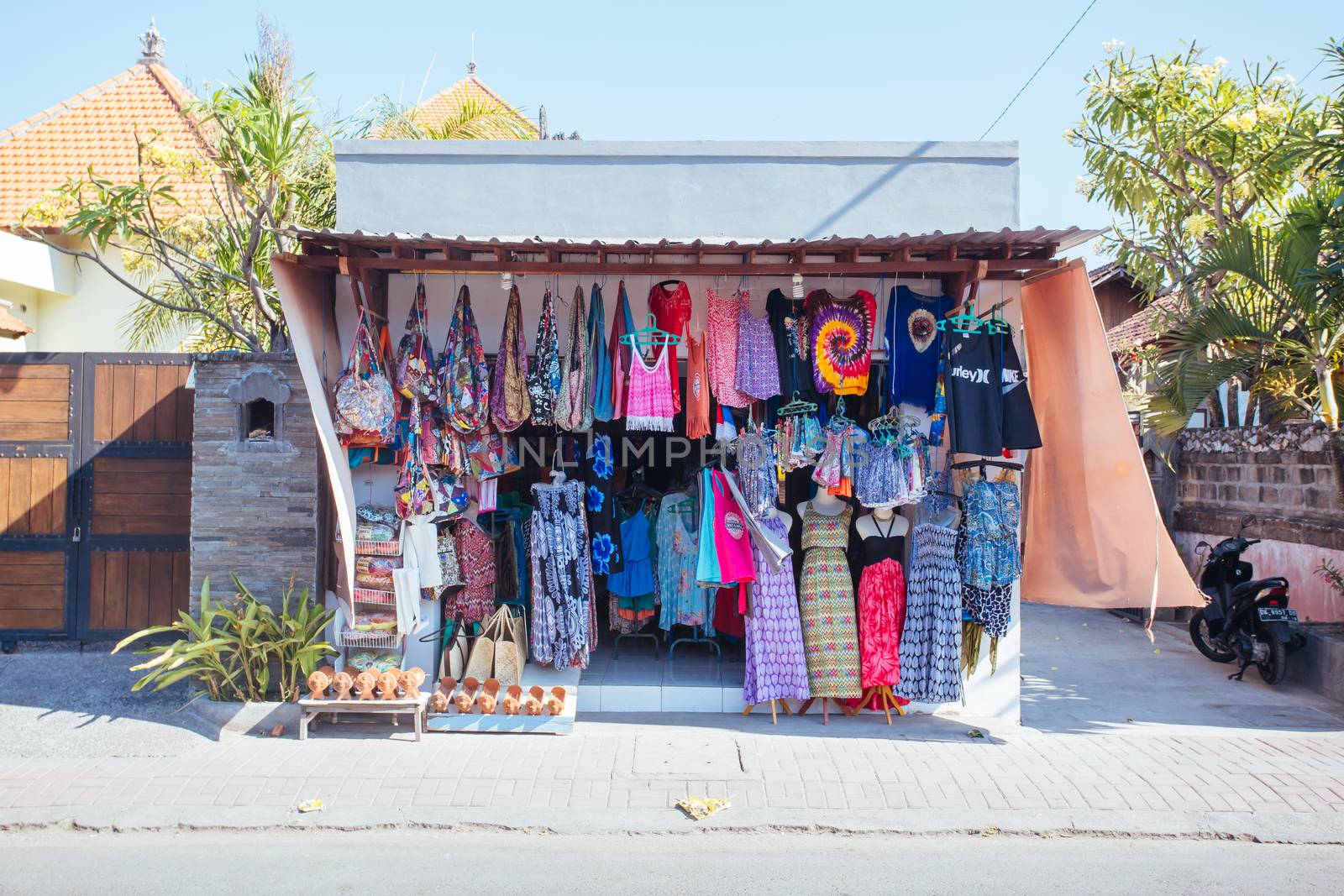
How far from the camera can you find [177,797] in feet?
17.1

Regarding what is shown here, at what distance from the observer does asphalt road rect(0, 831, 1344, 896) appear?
432 centimetres

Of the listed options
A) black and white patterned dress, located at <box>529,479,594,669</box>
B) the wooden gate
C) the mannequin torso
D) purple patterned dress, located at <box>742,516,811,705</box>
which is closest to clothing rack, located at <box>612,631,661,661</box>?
black and white patterned dress, located at <box>529,479,594,669</box>

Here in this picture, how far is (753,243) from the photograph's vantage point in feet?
20.1

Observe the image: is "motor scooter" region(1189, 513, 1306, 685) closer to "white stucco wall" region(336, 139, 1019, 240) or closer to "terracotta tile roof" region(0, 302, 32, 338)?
"white stucco wall" region(336, 139, 1019, 240)

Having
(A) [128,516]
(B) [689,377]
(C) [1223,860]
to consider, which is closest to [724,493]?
(B) [689,377]

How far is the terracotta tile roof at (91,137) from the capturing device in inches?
552

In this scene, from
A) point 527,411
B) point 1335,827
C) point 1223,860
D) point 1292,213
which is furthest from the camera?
point 1292,213

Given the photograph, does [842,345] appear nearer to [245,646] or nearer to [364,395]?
[364,395]

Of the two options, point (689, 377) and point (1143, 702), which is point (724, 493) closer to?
point (689, 377)

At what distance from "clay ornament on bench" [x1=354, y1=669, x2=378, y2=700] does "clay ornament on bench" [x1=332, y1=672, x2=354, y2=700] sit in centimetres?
6

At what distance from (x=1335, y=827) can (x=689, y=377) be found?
472cm

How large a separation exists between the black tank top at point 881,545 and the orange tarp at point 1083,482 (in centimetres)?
101

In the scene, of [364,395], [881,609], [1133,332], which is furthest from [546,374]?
[1133,332]

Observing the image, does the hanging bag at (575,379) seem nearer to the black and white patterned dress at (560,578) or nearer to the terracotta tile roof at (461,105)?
the black and white patterned dress at (560,578)
